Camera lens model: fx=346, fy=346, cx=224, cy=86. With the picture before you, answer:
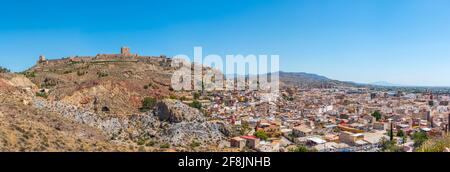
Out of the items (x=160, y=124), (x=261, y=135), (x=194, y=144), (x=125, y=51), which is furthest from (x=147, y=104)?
(x=125, y=51)

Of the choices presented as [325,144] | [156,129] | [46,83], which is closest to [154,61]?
[46,83]

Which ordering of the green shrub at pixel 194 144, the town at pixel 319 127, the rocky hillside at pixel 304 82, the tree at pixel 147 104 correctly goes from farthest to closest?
the rocky hillside at pixel 304 82 < the tree at pixel 147 104 < the town at pixel 319 127 < the green shrub at pixel 194 144

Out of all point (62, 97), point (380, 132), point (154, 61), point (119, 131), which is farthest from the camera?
point (154, 61)

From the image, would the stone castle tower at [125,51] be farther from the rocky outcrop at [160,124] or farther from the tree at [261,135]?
the tree at [261,135]

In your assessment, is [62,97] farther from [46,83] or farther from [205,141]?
[205,141]

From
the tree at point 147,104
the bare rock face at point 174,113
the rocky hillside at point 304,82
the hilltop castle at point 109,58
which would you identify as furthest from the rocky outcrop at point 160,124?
the rocky hillside at point 304,82

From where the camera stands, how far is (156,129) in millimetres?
23891

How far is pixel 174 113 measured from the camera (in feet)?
85.5

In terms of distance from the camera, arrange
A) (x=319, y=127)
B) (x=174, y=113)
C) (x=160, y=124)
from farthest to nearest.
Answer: (x=319, y=127) → (x=174, y=113) → (x=160, y=124)

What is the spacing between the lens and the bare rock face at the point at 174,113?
25.9 m

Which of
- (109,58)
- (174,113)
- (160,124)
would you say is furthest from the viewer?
(109,58)

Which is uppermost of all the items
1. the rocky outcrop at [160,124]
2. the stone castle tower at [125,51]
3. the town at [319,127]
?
the stone castle tower at [125,51]

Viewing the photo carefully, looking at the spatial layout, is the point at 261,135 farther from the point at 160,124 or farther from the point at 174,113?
the point at 160,124
